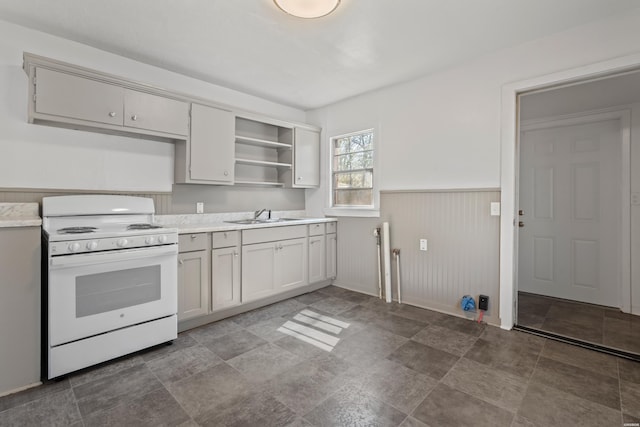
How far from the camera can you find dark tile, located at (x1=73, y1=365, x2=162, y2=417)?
1789mm

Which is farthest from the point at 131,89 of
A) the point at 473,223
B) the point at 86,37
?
the point at 473,223

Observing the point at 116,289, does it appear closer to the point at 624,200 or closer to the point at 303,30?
the point at 303,30

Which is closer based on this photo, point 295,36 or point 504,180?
point 295,36

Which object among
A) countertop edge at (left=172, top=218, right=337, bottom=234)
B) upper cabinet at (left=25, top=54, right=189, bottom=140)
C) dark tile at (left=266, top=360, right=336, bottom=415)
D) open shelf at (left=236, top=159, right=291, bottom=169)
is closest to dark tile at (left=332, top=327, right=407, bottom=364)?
dark tile at (left=266, top=360, right=336, bottom=415)

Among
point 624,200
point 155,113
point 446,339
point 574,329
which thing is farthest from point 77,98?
point 624,200

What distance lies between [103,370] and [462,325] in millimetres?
2909

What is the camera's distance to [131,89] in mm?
2666

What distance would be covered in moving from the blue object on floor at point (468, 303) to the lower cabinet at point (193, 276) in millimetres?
2417

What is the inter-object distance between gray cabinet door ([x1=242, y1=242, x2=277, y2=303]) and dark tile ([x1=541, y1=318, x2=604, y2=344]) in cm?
265

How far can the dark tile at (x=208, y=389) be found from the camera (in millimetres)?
1789

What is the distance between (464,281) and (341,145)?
2.30 m

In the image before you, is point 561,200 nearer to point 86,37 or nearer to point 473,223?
point 473,223

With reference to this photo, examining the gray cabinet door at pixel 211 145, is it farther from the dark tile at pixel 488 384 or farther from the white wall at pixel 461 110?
the dark tile at pixel 488 384

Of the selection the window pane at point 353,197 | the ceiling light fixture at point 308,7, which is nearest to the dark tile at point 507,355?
→ the window pane at point 353,197
